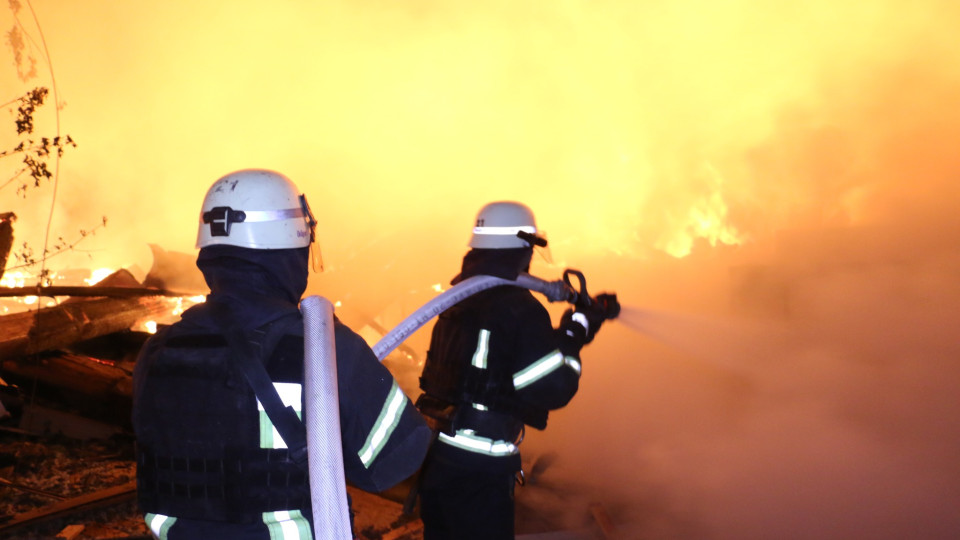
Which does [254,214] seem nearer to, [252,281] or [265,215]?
[265,215]

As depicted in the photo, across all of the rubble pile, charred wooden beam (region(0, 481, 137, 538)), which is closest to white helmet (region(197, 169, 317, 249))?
the rubble pile

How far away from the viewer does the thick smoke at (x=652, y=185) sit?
5188 millimetres

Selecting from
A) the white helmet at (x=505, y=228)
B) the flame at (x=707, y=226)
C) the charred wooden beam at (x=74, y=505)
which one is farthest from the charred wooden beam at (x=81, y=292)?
the flame at (x=707, y=226)

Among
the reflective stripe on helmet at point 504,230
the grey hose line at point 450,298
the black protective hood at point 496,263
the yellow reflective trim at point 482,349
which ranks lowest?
the yellow reflective trim at point 482,349

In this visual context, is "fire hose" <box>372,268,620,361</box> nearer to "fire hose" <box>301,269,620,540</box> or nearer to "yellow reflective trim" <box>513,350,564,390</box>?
"yellow reflective trim" <box>513,350,564,390</box>

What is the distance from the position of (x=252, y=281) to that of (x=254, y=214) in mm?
219

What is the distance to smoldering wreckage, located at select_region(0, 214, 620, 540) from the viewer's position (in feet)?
13.8

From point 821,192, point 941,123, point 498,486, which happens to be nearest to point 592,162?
point 821,192

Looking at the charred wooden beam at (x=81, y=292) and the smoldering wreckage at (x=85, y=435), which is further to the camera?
the charred wooden beam at (x=81, y=292)

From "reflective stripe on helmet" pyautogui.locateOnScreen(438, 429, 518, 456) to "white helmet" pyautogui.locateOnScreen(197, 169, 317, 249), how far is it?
1.30 m

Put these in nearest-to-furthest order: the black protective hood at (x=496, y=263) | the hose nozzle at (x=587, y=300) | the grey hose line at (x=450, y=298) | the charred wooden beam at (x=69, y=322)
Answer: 1. the grey hose line at (x=450, y=298)
2. the black protective hood at (x=496, y=263)
3. the hose nozzle at (x=587, y=300)
4. the charred wooden beam at (x=69, y=322)

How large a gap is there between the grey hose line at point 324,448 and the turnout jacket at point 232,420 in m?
0.09

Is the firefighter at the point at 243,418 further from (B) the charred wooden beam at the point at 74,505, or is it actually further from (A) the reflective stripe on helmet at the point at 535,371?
(B) the charred wooden beam at the point at 74,505

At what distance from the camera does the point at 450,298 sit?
280cm
